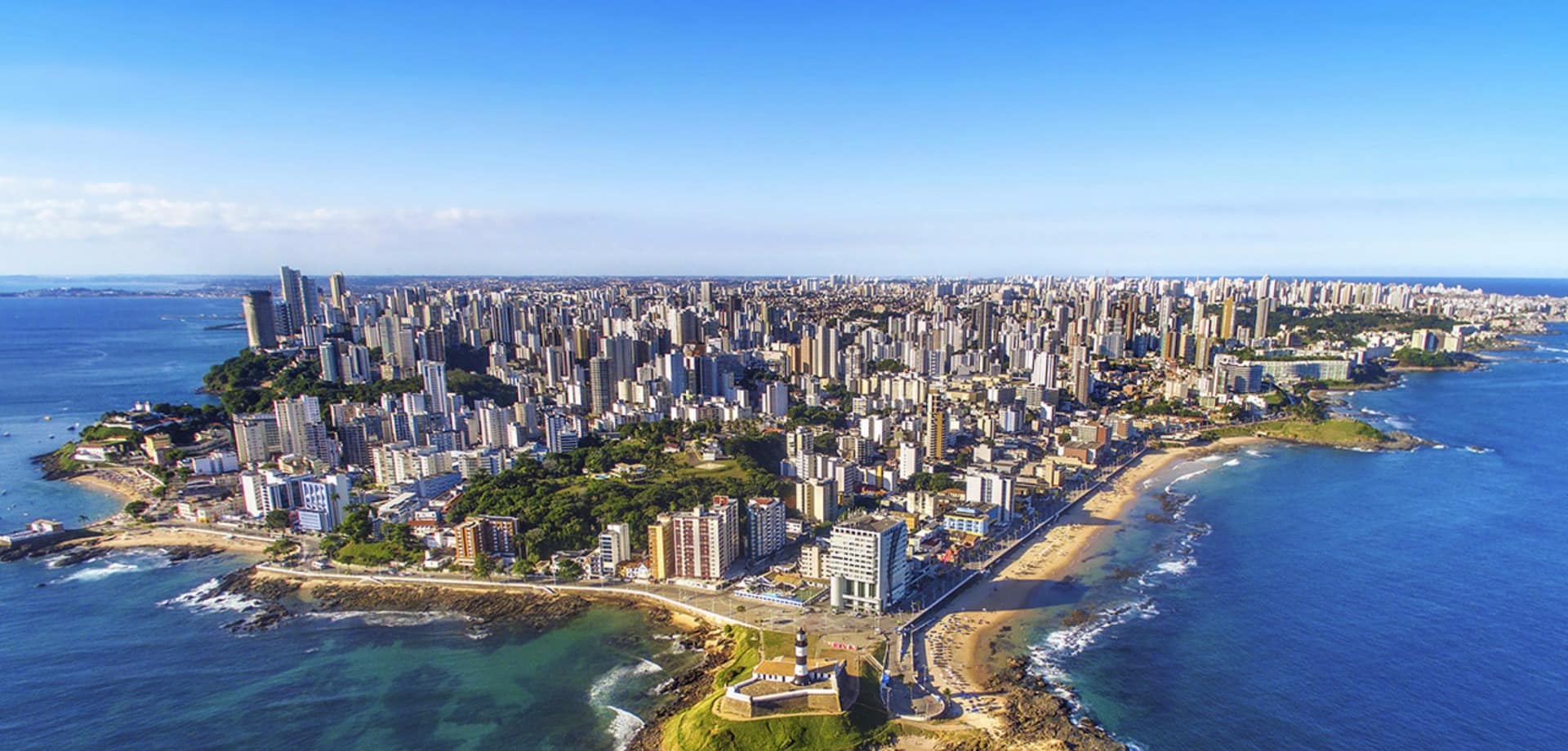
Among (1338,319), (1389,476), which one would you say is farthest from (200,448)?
(1338,319)

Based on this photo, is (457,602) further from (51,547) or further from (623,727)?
(51,547)

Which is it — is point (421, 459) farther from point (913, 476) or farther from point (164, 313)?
point (164, 313)

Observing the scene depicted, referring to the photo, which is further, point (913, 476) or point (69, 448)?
point (69, 448)

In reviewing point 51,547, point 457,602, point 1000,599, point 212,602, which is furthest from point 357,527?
point 1000,599

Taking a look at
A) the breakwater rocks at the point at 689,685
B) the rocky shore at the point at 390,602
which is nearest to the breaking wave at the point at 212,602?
the rocky shore at the point at 390,602

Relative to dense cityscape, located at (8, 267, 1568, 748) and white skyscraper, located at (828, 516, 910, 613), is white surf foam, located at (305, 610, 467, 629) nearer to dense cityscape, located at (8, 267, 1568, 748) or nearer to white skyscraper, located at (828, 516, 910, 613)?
dense cityscape, located at (8, 267, 1568, 748)

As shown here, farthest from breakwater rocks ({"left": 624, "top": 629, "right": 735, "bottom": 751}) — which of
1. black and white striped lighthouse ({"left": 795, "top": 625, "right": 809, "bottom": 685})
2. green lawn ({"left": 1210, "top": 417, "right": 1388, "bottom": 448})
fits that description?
green lawn ({"left": 1210, "top": 417, "right": 1388, "bottom": 448})
